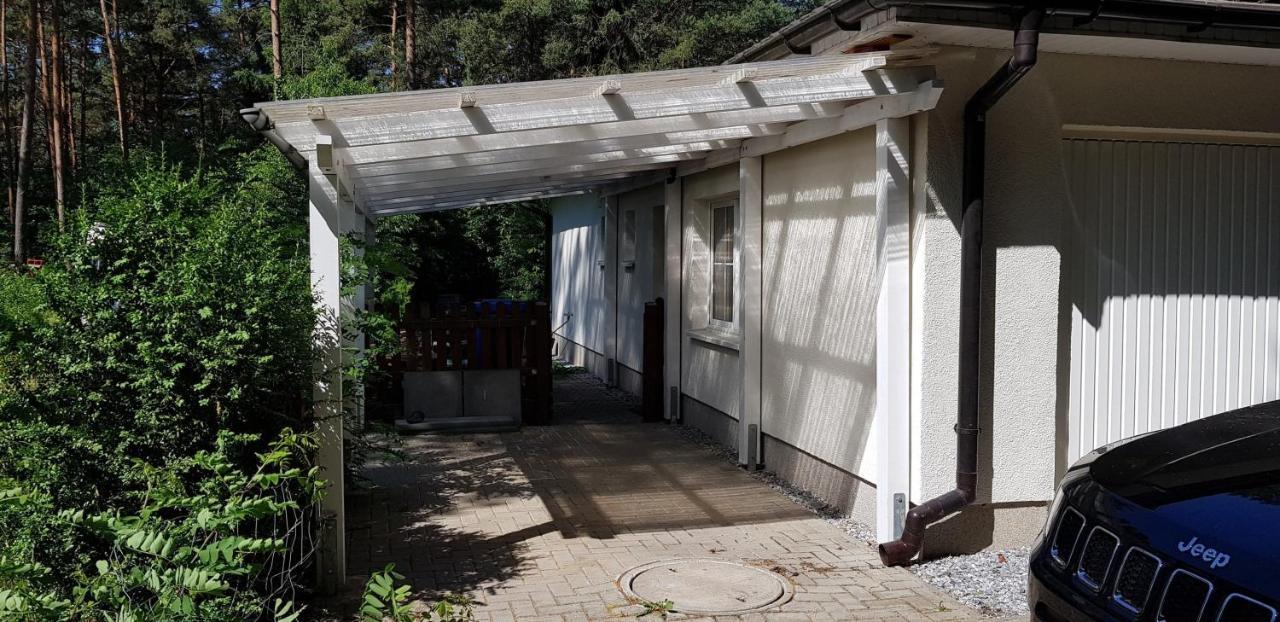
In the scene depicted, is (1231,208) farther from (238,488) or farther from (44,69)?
(44,69)

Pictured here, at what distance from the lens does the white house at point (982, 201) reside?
17.3 feet

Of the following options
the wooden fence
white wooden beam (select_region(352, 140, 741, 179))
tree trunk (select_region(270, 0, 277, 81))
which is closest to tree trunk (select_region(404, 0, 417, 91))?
tree trunk (select_region(270, 0, 277, 81))

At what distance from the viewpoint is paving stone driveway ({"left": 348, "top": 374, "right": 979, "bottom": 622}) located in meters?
5.43

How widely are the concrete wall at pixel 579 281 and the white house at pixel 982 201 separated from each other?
8.74 metres

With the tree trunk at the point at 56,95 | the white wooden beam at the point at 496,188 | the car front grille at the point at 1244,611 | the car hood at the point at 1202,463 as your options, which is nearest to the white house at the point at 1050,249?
the car hood at the point at 1202,463

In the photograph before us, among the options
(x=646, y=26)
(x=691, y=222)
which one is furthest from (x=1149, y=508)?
(x=646, y=26)

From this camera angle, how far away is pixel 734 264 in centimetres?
976

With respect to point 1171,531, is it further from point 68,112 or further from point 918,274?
point 68,112

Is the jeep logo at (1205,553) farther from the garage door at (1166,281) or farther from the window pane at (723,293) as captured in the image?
the window pane at (723,293)

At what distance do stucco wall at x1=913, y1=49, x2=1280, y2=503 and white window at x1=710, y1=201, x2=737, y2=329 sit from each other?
394cm

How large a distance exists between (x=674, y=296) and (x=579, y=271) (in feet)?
23.0

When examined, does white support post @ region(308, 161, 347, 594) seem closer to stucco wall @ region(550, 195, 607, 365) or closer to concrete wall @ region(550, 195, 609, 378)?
concrete wall @ region(550, 195, 609, 378)

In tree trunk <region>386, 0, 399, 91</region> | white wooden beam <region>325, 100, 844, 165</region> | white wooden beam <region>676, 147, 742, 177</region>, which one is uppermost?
tree trunk <region>386, 0, 399, 91</region>

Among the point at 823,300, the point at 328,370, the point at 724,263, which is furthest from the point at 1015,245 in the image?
the point at 724,263
